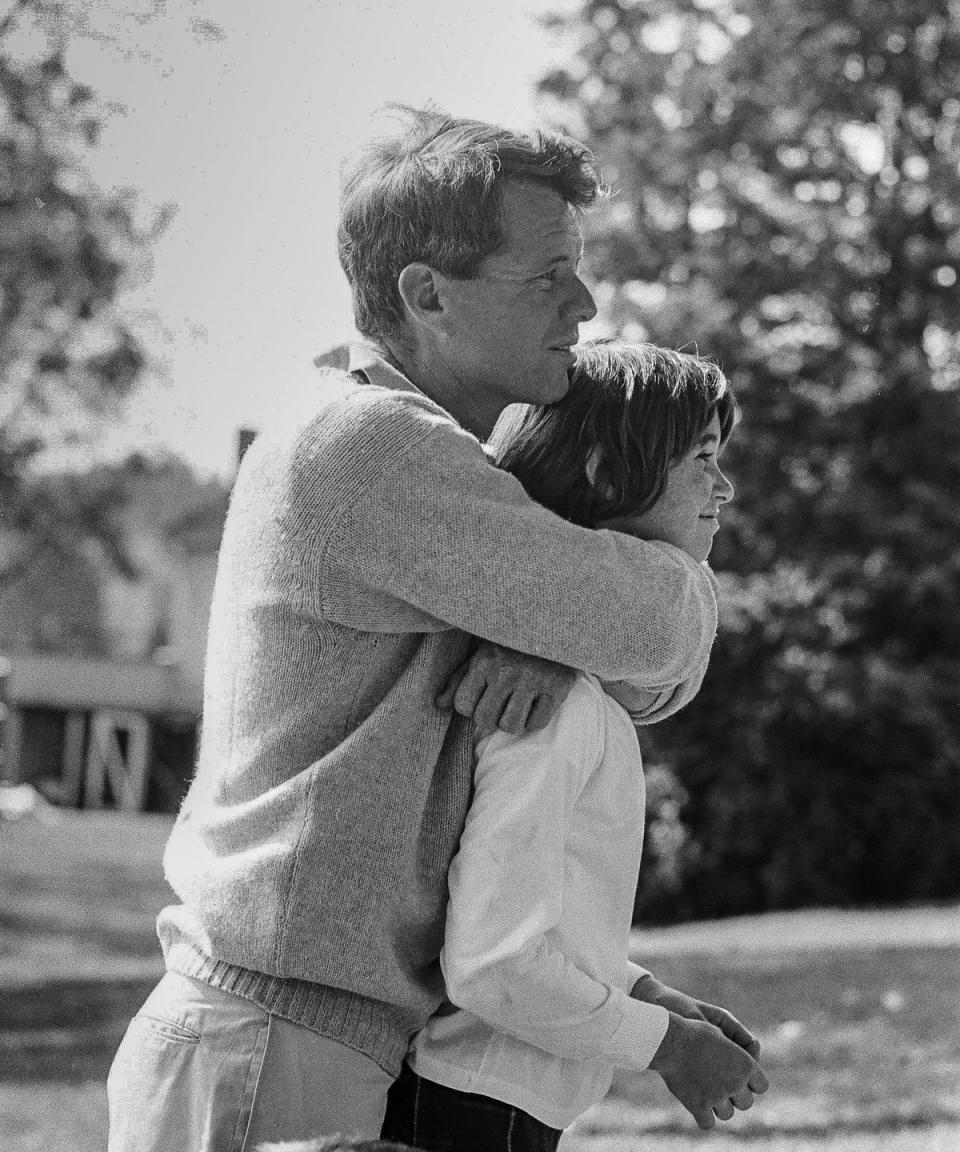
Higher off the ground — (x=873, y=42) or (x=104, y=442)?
(x=873, y=42)

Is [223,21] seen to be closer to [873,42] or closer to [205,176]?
[205,176]

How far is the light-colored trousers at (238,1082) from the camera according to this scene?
5.52 ft

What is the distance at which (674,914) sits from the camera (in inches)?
618

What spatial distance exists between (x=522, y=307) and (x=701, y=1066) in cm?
84

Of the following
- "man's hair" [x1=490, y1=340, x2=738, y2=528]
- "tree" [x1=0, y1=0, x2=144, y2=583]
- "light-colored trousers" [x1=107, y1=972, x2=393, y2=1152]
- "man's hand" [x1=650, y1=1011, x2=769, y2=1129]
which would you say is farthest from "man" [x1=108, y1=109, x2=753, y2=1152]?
"tree" [x1=0, y1=0, x2=144, y2=583]

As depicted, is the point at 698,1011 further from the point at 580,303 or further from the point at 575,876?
the point at 580,303

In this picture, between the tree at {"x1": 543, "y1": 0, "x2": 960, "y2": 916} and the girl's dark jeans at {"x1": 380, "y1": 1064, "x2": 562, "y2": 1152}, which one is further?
the tree at {"x1": 543, "y1": 0, "x2": 960, "y2": 916}

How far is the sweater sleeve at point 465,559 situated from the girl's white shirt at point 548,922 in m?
0.12

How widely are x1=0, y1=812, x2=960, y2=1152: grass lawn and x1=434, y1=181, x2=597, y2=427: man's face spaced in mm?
4501

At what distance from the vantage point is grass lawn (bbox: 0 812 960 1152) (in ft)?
21.2

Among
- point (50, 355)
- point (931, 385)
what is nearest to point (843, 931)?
point (931, 385)

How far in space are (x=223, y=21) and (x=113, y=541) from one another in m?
3.45

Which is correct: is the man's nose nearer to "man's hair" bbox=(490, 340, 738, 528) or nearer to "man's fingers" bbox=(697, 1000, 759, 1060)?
"man's hair" bbox=(490, 340, 738, 528)

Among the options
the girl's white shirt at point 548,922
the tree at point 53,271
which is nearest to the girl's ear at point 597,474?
the girl's white shirt at point 548,922
